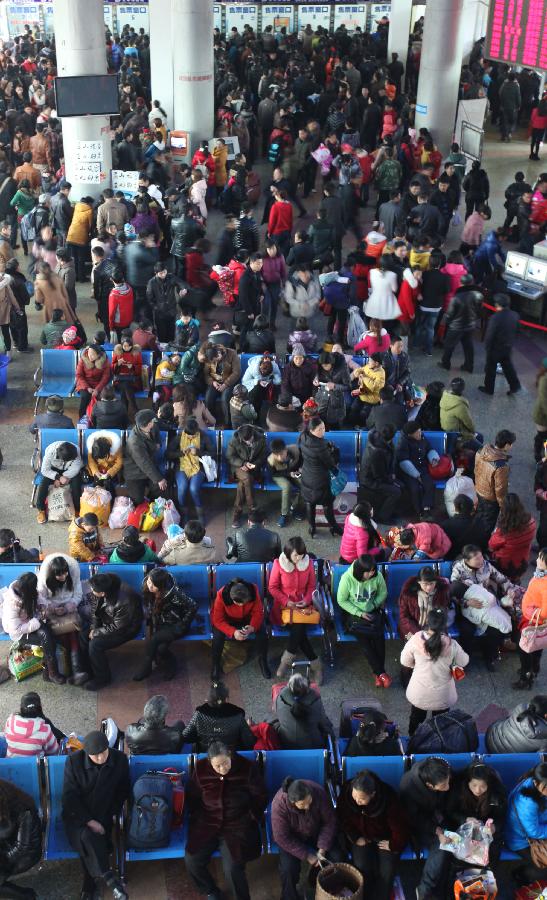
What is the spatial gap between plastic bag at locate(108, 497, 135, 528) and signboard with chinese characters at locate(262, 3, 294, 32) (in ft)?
81.3

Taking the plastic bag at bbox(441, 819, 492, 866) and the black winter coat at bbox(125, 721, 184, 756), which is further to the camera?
the black winter coat at bbox(125, 721, 184, 756)

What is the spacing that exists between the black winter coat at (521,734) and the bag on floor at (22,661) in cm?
376

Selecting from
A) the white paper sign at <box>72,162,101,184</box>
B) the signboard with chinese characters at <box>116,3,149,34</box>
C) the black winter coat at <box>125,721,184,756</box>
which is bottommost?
the black winter coat at <box>125,721,184,756</box>

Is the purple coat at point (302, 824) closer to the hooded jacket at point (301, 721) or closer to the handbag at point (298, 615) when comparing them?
the hooded jacket at point (301, 721)

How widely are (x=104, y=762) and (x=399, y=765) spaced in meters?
1.96

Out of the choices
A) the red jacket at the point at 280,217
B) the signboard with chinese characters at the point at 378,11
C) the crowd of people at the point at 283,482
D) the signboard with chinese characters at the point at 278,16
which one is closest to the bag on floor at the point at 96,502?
the crowd of people at the point at 283,482

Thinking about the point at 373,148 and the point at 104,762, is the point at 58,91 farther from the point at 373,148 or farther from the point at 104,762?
the point at 104,762

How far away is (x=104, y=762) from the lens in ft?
21.3

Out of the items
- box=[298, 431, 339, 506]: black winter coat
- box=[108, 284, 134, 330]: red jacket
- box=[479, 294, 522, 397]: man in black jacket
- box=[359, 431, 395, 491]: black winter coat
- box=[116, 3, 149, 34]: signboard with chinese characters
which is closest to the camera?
box=[298, 431, 339, 506]: black winter coat

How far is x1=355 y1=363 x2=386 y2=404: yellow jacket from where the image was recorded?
11461mm

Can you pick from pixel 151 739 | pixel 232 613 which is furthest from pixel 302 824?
pixel 232 613

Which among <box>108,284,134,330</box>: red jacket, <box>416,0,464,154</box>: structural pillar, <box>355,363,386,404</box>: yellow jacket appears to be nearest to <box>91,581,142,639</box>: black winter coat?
<box>355,363,386,404</box>: yellow jacket

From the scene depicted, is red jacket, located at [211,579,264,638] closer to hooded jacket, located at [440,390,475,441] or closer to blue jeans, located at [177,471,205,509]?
blue jeans, located at [177,471,205,509]

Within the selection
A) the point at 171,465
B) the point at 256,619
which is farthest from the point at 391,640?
the point at 171,465
